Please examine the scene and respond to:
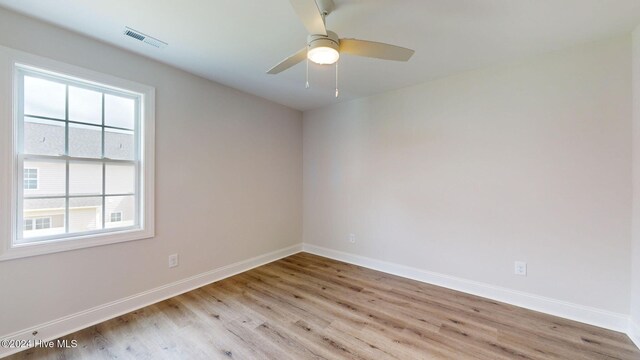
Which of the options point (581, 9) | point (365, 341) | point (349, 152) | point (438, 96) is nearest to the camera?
point (581, 9)

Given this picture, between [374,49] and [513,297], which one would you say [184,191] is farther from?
[513,297]

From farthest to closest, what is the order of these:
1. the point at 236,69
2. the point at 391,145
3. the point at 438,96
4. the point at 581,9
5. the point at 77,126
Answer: the point at 391,145
the point at 438,96
the point at 236,69
the point at 77,126
the point at 581,9

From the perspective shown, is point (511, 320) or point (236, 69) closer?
point (511, 320)

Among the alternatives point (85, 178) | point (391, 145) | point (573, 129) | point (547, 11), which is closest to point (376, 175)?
point (391, 145)

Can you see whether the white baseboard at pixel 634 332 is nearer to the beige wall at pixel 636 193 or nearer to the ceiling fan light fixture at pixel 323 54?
the beige wall at pixel 636 193

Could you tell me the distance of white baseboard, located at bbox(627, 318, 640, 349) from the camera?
1.91m

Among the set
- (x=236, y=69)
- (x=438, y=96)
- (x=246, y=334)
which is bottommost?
(x=246, y=334)

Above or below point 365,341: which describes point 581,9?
above

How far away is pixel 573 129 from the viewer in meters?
2.26

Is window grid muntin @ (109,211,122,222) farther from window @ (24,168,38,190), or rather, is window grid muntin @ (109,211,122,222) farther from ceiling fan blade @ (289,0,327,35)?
ceiling fan blade @ (289,0,327,35)

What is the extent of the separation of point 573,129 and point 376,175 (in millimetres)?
1983

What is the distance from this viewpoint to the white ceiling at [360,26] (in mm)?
1736

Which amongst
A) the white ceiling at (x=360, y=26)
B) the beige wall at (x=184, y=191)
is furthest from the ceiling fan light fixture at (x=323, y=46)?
the beige wall at (x=184, y=191)

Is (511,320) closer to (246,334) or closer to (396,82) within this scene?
(246,334)
